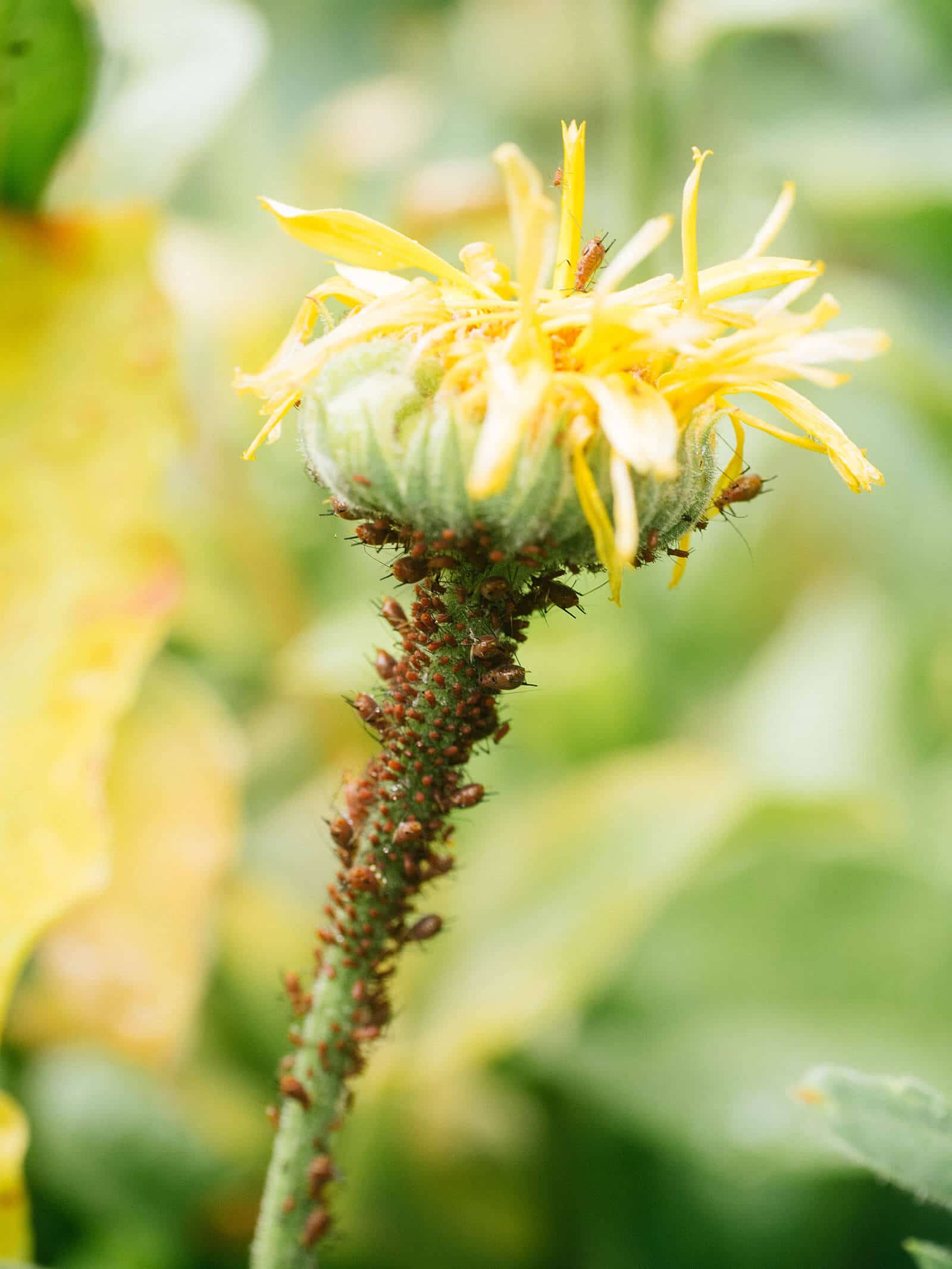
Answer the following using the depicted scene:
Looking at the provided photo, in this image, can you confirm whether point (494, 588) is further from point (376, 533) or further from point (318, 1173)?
point (318, 1173)

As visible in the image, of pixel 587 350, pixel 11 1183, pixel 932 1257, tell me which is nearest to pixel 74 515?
pixel 11 1183

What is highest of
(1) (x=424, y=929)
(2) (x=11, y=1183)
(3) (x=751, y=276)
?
(3) (x=751, y=276)

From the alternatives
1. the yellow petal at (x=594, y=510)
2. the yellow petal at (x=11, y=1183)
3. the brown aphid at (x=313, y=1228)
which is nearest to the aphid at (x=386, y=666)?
the yellow petal at (x=594, y=510)

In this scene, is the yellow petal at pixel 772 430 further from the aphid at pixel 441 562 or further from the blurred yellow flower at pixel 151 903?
the blurred yellow flower at pixel 151 903

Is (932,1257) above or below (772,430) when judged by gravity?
below

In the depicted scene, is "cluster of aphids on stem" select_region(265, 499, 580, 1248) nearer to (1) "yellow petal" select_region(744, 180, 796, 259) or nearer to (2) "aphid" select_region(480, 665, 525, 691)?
(2) "aphid" select_region(480, 665, 525, 691)

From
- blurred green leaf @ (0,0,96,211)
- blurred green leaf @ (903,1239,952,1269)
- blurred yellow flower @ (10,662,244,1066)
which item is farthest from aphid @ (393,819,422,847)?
blurred green leaf @ (0,0,96,211)
